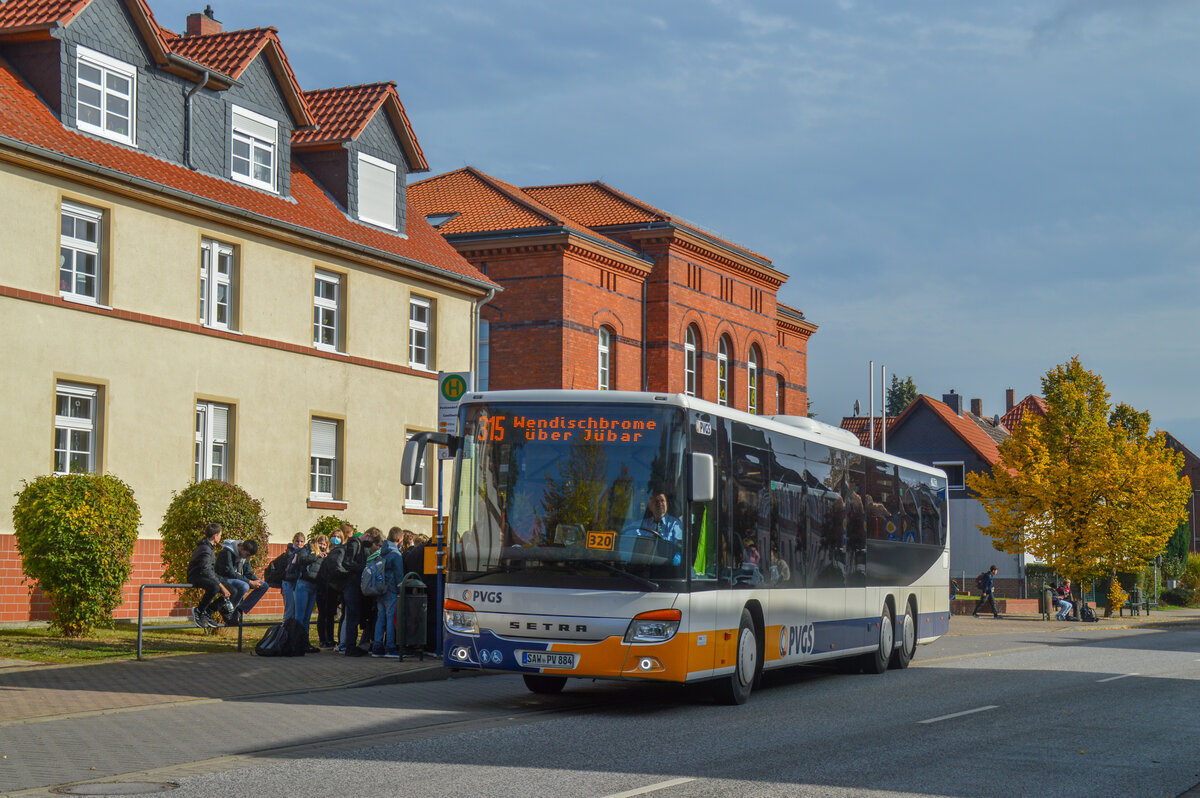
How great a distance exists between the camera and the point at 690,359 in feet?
151

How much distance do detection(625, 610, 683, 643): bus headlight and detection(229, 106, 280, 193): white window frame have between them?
697 inches

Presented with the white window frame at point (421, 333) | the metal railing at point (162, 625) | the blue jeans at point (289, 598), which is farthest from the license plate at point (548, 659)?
the white window frame at point (421, 333)

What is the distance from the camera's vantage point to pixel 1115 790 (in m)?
9.49

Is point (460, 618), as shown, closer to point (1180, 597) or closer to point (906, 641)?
point (906, 641)

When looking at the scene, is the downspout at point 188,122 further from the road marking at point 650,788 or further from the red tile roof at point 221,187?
the road marking at point 650,788

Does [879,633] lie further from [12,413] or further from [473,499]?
[12,413]

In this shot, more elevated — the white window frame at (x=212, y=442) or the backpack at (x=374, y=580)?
the white window frame at (x=212, y=442)

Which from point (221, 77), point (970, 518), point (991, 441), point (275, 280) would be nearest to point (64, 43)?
point (221, 77)

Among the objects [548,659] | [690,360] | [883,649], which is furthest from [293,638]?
[690,360]

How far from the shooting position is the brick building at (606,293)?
135 feet

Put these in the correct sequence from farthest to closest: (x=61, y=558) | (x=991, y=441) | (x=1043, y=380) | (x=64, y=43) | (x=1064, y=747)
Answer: (x=991, y=441), (x=1043, y=380), (x=64, y=43), (x=61, y=558), (x=1064, y=747)

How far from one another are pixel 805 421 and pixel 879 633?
3.75 metres

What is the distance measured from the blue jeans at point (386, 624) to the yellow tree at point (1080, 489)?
31507 millimetres

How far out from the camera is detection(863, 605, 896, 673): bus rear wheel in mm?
19672
